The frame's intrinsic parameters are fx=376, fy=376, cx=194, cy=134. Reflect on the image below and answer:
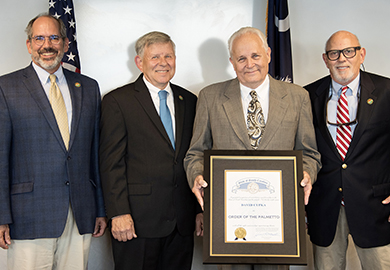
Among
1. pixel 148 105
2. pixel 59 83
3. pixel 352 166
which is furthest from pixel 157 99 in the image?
pixel 352 166

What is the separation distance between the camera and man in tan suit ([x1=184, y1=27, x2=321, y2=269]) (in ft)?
7.47

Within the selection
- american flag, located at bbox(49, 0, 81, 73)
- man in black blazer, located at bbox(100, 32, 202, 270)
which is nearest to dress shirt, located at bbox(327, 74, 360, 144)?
man in black blazer, located at bbox(100, 32, 202, 270)

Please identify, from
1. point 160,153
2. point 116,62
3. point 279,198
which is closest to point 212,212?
point 279,198

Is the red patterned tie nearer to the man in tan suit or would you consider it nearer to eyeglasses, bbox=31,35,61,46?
the man in tan suit

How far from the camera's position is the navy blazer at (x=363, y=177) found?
8.13ft

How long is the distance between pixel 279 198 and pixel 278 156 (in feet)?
0.75

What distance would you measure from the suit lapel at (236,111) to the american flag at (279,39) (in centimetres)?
99

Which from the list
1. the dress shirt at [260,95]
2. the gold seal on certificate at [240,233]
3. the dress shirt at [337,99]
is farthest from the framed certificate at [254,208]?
the dress shirt at [337,99]

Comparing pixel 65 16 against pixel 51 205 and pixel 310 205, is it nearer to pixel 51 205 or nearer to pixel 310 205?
pixel 51 205

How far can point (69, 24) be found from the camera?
3.27 metres

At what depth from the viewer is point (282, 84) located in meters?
2.46

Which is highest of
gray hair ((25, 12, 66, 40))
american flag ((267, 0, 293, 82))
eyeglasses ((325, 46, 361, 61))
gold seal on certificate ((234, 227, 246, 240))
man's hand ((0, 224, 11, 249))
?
american flag ((267, 0, 293, 82))

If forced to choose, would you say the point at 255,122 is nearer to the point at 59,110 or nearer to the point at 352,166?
the point at 352,166

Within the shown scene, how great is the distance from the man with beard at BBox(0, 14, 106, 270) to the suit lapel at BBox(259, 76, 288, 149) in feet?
3.89
